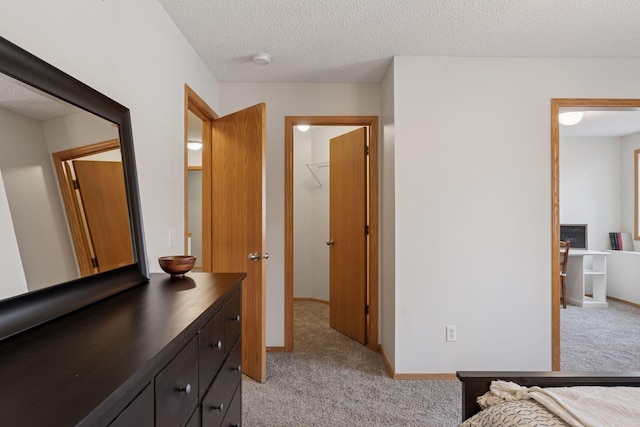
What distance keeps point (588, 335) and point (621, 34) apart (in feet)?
9.62

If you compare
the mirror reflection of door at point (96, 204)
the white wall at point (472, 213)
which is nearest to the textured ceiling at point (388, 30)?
the white wall at point (472, 213)

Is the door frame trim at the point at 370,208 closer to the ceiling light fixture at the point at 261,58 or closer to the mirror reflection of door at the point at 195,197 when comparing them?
the ceiling light fixture at the point at 261,58

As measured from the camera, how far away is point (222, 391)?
4.35ft

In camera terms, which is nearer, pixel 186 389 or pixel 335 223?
pixel 186 389

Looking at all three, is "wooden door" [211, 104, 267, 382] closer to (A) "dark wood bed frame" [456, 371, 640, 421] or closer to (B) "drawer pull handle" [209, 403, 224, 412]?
(B) "drawer pull handle" [209, 403, 224, 412]

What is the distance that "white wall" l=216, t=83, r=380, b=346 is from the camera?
3.24 metres

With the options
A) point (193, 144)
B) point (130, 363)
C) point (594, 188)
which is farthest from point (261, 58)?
point (594, 188)

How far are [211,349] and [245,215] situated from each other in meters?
1.56

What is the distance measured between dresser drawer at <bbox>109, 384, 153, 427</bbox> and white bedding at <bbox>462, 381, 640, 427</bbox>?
996 mm

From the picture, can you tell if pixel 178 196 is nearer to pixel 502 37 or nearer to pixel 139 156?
pixel 139 156

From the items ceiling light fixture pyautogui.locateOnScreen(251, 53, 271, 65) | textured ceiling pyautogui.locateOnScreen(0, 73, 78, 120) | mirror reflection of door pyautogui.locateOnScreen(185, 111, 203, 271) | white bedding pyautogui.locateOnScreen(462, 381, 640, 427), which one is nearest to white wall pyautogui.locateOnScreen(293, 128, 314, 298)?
mirror reflection of door pyautogui.locateOnScreen(185, 111, 203, 271)

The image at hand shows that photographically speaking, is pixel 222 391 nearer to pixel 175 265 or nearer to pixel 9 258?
pixel 175 265

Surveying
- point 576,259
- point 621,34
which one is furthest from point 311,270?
point 621,34

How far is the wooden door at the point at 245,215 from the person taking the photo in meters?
2.56
